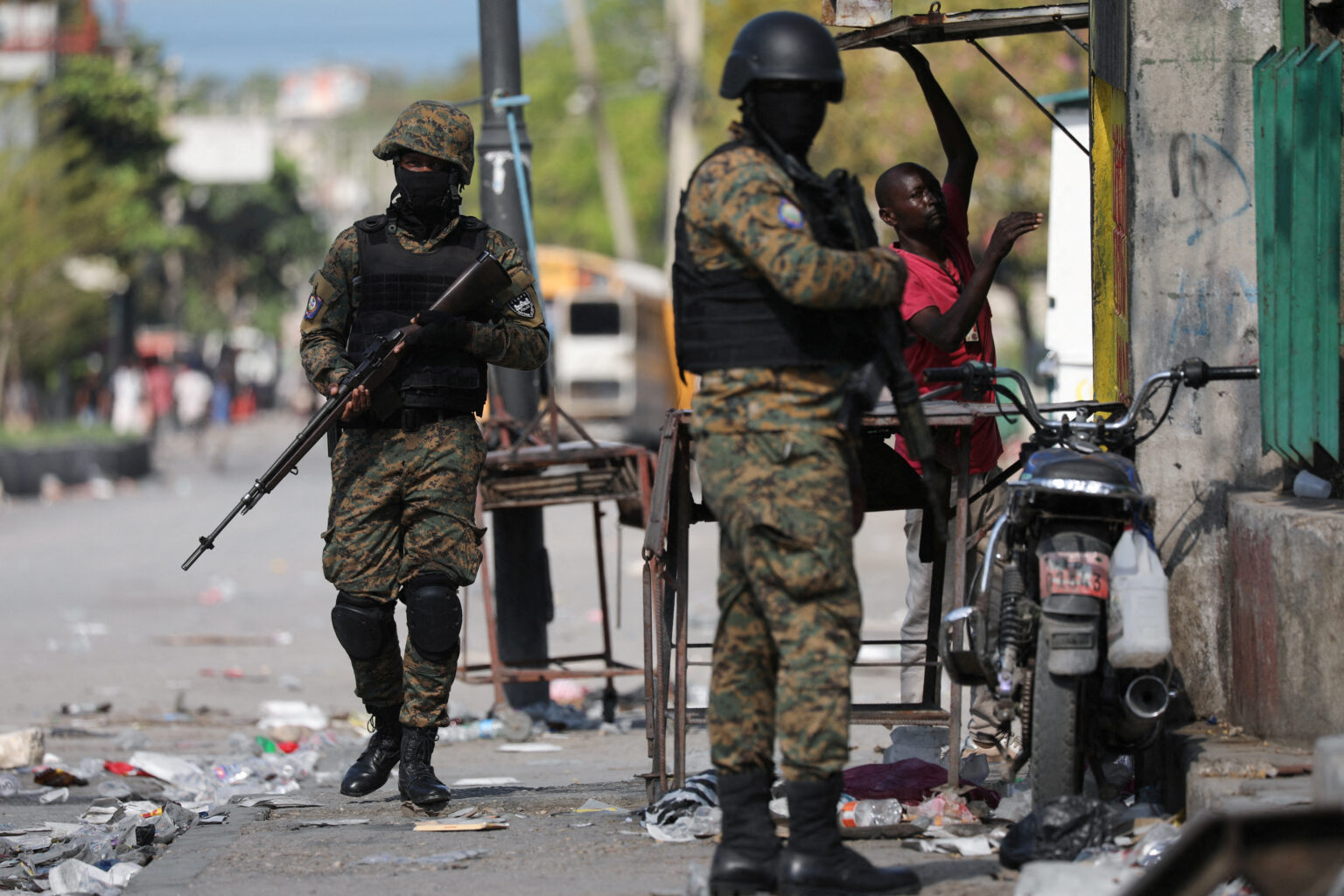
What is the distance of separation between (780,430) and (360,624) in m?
1.91

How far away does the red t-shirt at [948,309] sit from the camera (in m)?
5.42

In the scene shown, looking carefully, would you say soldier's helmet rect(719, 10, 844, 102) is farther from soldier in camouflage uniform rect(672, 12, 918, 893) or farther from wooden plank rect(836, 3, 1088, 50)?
wooden plank rect(836, 3, 1088, 50)

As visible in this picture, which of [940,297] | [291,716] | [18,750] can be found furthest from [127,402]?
[940,297]

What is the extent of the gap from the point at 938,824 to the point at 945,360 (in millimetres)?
1593

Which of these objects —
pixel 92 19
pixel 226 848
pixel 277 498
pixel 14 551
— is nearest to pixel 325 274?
pixel 226 848

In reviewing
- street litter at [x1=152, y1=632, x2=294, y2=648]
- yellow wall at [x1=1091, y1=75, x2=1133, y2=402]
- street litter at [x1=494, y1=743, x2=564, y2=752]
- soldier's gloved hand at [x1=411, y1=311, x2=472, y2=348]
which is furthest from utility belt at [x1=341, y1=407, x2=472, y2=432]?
street litter at [x1=152, y1=632, x2=294, y2=648]

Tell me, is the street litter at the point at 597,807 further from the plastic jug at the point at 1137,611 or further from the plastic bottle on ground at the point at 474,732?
the plastic bottle on ground at the point at 474,732

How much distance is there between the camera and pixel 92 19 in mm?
46906

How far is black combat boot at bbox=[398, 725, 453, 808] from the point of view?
16.6 ft

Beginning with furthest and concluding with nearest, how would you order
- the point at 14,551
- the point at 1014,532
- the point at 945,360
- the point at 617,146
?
the point at 617,146
the point at 14,551
the point at 945,360
the point at 1014,532

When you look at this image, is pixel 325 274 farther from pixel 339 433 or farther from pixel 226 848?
pixel 226 848

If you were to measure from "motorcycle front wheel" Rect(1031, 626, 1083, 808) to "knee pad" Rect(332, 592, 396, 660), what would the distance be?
2.04 m

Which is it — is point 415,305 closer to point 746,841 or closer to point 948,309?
point 948,309

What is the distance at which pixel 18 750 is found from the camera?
21.9 feet
